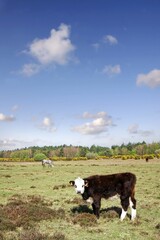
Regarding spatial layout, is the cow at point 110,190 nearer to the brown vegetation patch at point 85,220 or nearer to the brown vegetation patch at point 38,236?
the brown vegetation patch at point 85,220

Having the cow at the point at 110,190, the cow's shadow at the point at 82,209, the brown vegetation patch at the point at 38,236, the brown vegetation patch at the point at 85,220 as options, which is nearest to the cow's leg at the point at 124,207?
the cow at the point at 110,190

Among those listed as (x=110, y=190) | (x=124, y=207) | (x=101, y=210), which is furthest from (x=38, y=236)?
(x=101, y=210)

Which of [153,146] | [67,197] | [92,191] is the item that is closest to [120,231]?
[92,191]

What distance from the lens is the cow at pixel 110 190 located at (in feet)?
47.7

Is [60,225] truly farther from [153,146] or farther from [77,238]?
[153,146]

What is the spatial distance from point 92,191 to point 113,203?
4.82 m

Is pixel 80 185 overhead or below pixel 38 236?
overhead

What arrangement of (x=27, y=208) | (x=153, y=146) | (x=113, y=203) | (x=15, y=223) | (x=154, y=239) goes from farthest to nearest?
(x=153, y=146)
(x=113, y=203)
(x=27, y=208)
(x=15, y=223)
(x=154, y=239)

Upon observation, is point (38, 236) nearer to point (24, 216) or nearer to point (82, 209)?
point (24, 216)

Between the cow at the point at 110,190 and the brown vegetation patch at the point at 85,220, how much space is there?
554mm

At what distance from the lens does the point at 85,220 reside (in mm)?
13961

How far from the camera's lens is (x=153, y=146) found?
19950 cm

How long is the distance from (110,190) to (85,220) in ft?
5.85

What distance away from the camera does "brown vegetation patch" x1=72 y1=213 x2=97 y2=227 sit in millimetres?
13562
